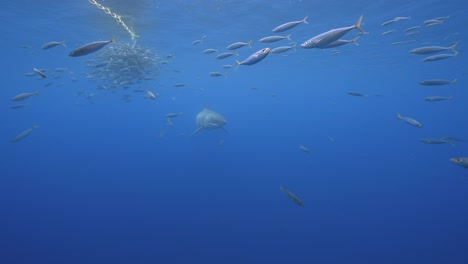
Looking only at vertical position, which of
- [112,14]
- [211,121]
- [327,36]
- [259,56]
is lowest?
[211,121]

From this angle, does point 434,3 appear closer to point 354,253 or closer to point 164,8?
point 354,253

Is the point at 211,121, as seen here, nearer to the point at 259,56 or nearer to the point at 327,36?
the point at 259,56

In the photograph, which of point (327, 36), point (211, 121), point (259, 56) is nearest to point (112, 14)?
point (211, 121)

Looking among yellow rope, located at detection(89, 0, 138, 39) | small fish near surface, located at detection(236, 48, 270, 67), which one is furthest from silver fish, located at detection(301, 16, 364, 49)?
yellow rope, located at detection(89, 0, 138, 39)

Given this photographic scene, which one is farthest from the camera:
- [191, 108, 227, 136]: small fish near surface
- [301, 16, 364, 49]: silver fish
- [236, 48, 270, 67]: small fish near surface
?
[191, 108, 227, 136]: small fish near surface

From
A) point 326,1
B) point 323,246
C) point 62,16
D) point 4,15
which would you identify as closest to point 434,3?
point 326,1

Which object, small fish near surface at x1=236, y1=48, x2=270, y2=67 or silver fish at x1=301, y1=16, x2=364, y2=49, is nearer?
silver fish at x1=301, y1=16, x2=364, y2=49

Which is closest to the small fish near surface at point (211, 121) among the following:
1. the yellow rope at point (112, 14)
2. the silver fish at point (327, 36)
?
the yellow rope at point (112, 14)

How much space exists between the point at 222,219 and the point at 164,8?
12531 mm

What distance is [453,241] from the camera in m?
10.5

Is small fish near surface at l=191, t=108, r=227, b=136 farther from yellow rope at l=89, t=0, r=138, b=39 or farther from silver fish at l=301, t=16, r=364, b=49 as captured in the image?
silver fish at l=301, t=16, r=364, b=49

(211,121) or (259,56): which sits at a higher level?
(259,56)

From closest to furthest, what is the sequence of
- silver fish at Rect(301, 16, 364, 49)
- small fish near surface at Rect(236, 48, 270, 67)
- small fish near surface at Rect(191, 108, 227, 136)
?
silver fish at Rect(301, 16, 364, 49)
small fish near surface at Rect(236, 48, 270, 67)
small fish near surface at Rect(191, 108, 227, 136)

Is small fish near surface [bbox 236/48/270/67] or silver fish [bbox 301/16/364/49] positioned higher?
silver fish [bbox 301/16/364/49]
